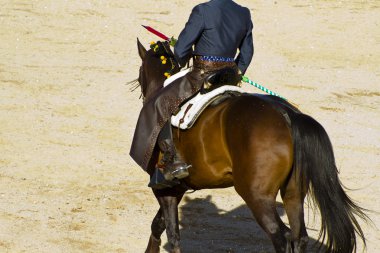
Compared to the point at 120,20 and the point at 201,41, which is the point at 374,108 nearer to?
the point at 120,20

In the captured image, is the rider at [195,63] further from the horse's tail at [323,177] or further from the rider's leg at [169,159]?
the horse's tail at [323,177]

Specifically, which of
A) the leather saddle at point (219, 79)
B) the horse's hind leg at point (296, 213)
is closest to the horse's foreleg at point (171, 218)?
the leather saddle at point (219, 79)

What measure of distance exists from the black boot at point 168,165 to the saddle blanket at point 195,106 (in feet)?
0.42

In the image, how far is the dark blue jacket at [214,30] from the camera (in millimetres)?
7508

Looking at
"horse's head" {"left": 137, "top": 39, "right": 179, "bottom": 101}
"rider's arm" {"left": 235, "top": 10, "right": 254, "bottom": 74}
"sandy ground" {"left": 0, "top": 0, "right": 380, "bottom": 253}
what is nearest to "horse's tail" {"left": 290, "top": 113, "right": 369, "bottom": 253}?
"rider's arm" {"left": 235, "top": 10, "right": 254, "bottom": 74}

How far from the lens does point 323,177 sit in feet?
23.0

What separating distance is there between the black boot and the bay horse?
0.22 ft

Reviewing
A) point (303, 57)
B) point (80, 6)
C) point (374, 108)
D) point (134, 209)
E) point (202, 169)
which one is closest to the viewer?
point (202, 169)

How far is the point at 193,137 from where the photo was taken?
7375mm

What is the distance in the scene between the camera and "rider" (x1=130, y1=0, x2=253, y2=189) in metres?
7.52

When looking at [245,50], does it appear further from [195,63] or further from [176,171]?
[176,171]

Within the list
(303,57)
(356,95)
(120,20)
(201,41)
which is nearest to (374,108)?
(356,95)

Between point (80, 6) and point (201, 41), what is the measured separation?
905 centimetres

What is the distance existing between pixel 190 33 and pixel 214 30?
0.64 ft
